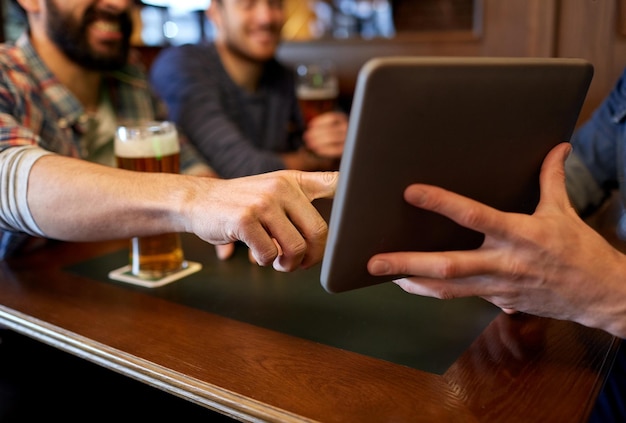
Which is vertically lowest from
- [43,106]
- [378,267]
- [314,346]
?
[314,346]

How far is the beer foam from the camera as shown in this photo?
1064mm

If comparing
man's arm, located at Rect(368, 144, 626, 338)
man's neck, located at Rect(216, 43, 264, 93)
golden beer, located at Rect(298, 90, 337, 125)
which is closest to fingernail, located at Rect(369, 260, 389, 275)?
man's arm, located at Rect(368, 144, 626, 338)

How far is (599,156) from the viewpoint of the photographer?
1471mm

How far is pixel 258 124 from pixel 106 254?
1193 mm

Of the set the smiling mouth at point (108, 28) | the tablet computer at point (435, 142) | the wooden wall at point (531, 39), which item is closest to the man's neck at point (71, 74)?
the smiling mouth at point (108, 28)

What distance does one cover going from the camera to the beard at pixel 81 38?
1578mm

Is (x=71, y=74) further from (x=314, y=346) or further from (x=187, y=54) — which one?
(x=314, y=346)

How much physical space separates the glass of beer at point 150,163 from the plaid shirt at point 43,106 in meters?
0.20

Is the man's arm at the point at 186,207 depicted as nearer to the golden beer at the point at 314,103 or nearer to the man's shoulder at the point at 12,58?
the man's shoulder at the point at 12,58

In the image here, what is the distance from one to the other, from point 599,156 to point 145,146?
1.07 metres

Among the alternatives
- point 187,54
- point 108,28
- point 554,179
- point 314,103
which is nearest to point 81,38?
point 108,28

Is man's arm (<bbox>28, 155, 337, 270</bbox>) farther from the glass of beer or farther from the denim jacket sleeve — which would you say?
the denim jacket sleeve

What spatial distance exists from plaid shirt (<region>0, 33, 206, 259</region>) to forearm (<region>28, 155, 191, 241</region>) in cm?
15

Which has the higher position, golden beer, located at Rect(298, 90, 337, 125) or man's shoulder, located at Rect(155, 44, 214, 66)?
man's shoulder, located at Rect(155, 44, 214, 66)
